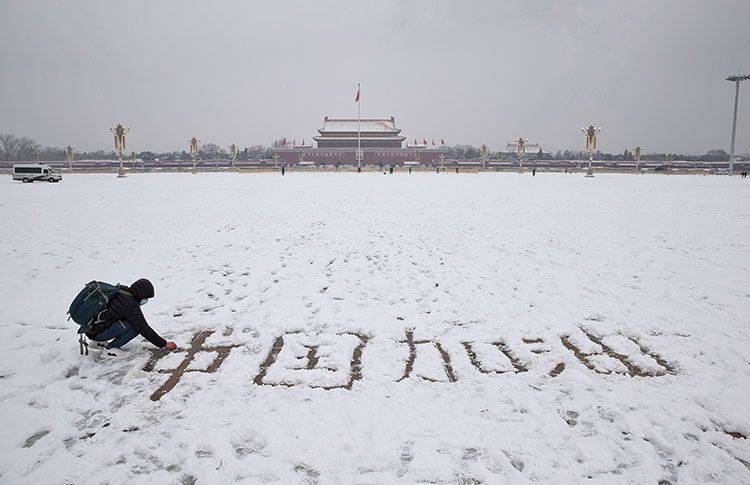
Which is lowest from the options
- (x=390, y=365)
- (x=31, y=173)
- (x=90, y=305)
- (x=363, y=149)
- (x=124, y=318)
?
(x=390, y=365)

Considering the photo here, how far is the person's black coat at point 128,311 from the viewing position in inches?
161

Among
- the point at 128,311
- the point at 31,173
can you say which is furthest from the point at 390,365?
the point at 31,173

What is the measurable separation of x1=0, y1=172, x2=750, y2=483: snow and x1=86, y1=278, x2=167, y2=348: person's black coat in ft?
1.26

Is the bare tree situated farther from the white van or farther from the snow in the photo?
the snow

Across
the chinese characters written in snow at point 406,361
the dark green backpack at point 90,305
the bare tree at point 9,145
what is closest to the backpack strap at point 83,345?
the dark green backpack at point 90,305

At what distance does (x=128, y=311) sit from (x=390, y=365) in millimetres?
2807

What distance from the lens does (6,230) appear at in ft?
35.1

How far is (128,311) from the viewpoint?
4.12 metres

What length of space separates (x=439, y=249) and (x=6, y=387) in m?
7.11

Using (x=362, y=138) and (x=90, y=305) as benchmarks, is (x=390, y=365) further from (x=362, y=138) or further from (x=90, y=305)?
(x=362, y=138)

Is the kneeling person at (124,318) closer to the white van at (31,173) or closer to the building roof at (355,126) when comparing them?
the white van at (31,173)

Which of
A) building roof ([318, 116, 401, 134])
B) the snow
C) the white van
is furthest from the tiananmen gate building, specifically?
the snow

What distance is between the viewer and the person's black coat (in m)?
4.09

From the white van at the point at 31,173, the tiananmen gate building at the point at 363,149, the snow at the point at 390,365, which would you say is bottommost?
the snow at the point at 390,365
